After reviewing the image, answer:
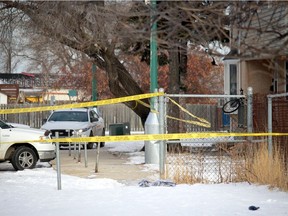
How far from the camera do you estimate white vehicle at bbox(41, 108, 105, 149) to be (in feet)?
65.9

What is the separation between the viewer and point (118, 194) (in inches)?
378

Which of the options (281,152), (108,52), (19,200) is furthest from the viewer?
(108,52)

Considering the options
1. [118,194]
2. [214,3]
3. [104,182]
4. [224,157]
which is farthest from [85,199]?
[214,3]

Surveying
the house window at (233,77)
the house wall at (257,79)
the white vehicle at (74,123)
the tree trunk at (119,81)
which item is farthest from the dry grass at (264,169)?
the house window at (233,77)

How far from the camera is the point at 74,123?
20891mm

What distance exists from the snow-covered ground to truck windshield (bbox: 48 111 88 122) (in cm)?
1013

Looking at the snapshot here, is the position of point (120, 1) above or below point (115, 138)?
above

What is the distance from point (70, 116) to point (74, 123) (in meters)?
1.09

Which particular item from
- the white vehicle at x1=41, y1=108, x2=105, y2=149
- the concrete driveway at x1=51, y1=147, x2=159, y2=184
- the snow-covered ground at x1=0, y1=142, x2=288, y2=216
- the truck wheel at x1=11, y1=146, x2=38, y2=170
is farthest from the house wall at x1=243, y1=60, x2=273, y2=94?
the snow-covered ground at x1=0, y1=142, x2=288, y2=216

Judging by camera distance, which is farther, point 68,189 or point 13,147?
point 13,147

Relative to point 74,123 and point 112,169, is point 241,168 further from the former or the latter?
point 74,123

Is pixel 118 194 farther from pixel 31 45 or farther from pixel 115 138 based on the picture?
pixel 31 45

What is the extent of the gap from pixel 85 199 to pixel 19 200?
1.01 m

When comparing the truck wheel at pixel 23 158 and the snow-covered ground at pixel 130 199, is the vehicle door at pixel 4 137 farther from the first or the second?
the snow-covered ground at pixel 130 199
